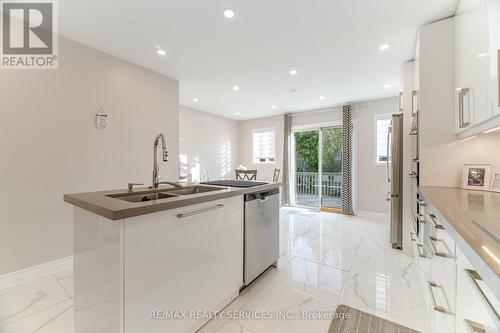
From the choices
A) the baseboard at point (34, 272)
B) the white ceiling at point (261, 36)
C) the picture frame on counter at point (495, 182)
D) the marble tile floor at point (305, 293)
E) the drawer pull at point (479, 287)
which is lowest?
the marble tile floor at point (305, 293)

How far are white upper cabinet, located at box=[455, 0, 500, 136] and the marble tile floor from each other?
1554 mm

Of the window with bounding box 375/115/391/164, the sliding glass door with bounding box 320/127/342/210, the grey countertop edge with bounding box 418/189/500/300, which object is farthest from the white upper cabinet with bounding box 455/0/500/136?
the sliding glass door with bounding box 320/127/342/210

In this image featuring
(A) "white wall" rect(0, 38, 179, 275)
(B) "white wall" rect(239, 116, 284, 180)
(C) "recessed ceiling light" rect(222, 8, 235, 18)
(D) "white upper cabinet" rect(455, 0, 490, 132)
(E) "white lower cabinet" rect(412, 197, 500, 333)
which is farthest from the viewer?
(B) "white wall" rect(239, 116, 284, 180)

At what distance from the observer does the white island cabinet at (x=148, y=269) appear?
101cm

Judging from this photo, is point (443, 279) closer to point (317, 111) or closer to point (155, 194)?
point (155, 194)

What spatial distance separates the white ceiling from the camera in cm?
197

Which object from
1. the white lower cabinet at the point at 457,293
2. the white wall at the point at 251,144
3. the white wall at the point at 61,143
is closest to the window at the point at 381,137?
the white wall at the point at 251,144

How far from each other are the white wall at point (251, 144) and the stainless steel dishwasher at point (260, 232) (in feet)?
13.3

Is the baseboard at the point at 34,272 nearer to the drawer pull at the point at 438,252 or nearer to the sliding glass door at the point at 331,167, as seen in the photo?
the drawer pull at the point at 438,252

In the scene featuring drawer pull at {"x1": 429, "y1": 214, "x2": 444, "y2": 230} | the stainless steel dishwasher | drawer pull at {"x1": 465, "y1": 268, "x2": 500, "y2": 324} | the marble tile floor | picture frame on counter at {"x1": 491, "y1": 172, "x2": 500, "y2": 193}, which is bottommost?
the marble tile floor

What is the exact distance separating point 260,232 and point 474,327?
1.54 meters

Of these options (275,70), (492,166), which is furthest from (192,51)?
(492,166)

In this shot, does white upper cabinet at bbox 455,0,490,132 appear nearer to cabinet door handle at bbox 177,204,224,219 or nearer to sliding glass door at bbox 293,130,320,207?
cabinet door handle at bbox 177,204,224,219

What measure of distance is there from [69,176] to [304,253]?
3.11 metres
